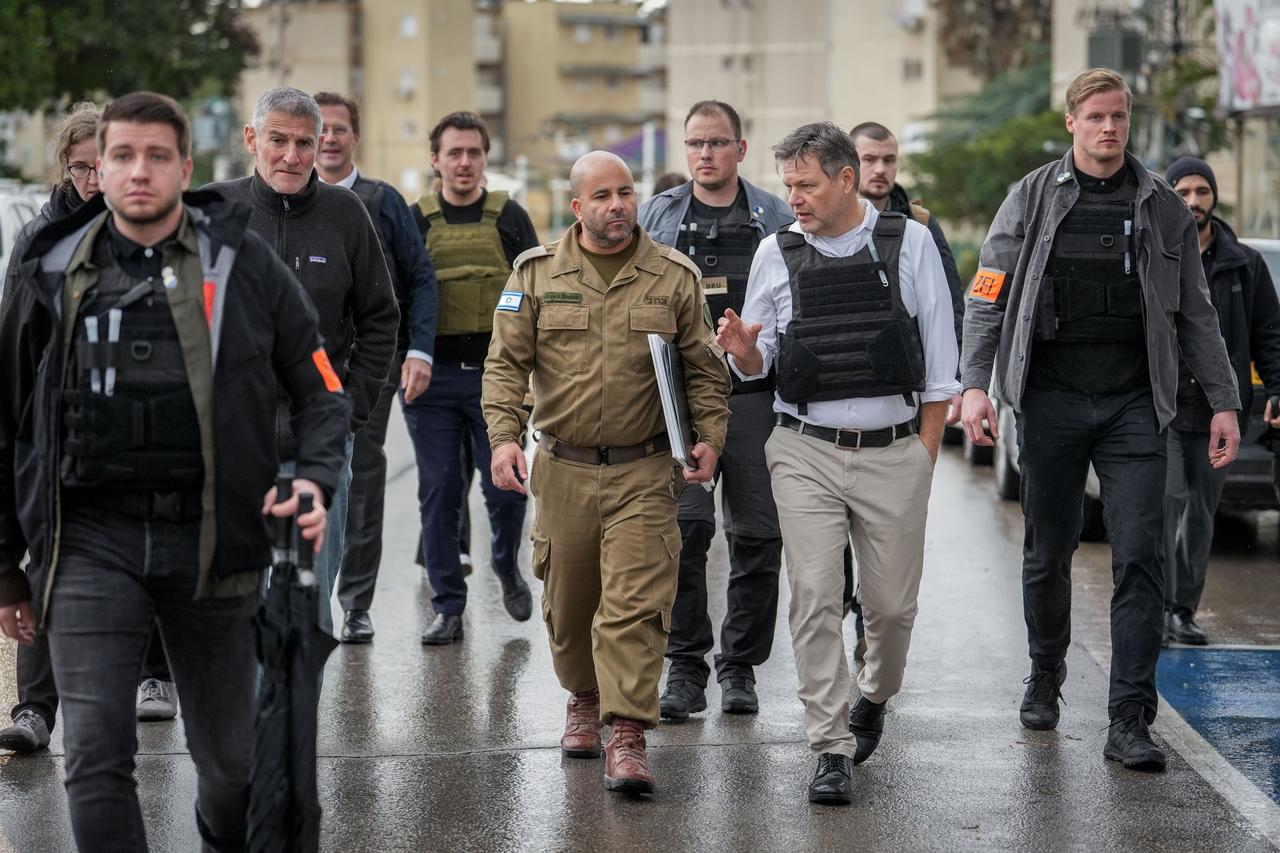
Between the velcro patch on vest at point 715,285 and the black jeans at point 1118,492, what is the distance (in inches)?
49.2

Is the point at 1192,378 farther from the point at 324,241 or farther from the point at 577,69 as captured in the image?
the point at 577,69

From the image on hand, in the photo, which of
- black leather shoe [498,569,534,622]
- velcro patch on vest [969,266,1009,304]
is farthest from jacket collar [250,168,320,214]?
Result: black leather shoe [498,569,534,622]

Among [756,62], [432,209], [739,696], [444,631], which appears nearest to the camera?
[739,696]

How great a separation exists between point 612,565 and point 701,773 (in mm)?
737

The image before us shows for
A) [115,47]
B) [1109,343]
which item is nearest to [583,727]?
[1109,343]

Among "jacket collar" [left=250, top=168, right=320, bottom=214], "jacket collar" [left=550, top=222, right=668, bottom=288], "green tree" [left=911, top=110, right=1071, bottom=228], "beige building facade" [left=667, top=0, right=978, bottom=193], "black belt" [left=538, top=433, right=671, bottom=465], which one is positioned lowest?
"black belt" [left=538, top=433, right=671, bottom=465]

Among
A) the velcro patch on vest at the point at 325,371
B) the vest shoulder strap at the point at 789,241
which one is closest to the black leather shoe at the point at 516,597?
the vest shoulder strap at the point at 789,241

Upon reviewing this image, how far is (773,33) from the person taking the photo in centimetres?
9431

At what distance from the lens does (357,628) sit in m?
8.54

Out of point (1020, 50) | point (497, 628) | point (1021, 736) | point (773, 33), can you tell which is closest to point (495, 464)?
point (1021, 736)

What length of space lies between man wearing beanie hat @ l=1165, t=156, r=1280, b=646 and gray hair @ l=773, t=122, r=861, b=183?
285 centimetres

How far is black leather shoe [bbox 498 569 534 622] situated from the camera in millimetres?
8938

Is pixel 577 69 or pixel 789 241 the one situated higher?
pixel 577 69

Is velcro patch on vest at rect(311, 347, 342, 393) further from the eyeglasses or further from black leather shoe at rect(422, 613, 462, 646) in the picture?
black leather shoe at rect(422, 613, 462, 646)
